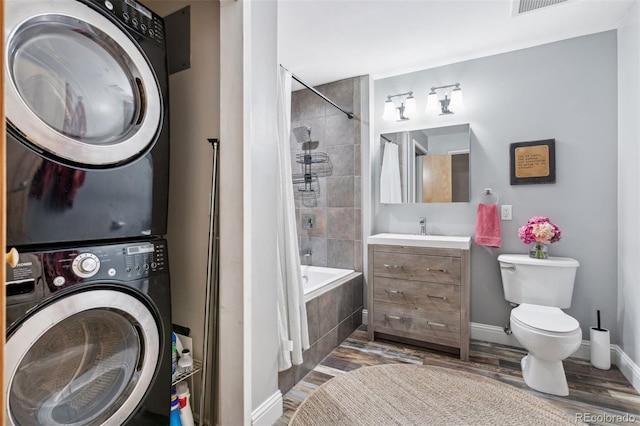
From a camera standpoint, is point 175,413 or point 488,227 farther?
point 488,227

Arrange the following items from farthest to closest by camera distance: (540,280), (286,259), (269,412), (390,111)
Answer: (390,111) → (540,280) → (286,259) → (269,412)

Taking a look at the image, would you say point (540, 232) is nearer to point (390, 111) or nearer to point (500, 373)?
point (500, 373)

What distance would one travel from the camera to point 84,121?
3.47 ft

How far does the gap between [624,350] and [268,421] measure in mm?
2402

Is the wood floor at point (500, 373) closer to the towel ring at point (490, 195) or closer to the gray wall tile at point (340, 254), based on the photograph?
the gray wall tile at point (340, 254)

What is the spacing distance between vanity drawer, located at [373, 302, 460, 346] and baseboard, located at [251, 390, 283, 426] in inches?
47.3

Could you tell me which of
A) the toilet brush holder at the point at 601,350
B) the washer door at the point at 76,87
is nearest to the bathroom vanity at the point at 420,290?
the toilet brush holder at the point at 601,350

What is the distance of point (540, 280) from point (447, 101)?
63.7 inches

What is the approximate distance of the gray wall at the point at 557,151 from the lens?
2.32 meters

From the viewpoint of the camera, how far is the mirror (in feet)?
9.03

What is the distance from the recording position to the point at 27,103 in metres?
0.92

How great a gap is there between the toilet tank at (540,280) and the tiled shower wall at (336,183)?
1284mm

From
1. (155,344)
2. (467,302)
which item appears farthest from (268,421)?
(467,302)

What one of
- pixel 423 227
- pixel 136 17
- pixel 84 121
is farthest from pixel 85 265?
pixel 423 227
